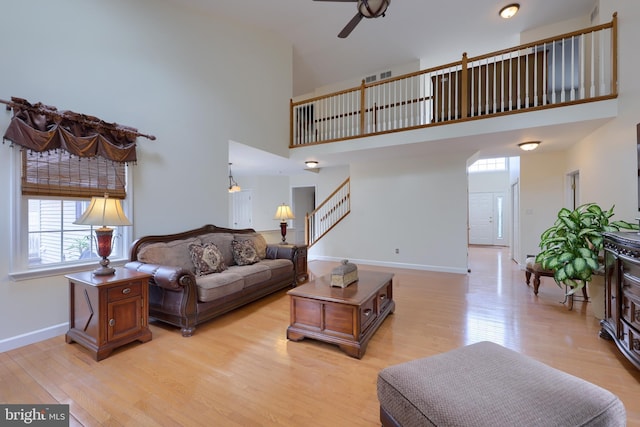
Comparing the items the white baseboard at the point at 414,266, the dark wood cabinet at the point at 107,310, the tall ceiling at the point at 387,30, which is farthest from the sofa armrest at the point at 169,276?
the white baseboard at the point at 414,266

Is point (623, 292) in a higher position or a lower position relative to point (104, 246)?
lower

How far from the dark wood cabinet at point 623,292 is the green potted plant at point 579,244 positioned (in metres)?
0.38

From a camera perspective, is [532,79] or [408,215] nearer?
[532,79]

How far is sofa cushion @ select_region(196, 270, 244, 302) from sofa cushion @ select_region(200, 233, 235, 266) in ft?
1.99

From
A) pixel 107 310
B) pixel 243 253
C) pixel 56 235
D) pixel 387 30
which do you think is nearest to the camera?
pixel 107 310

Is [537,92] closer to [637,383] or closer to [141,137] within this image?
[637,383]

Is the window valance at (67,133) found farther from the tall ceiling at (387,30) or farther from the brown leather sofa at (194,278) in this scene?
the tall ceiling at (387,30)

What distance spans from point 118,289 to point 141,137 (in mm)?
1869

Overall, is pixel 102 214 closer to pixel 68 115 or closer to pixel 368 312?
pixel 68 115

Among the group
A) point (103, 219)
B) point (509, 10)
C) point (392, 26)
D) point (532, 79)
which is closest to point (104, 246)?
point (103, 219)

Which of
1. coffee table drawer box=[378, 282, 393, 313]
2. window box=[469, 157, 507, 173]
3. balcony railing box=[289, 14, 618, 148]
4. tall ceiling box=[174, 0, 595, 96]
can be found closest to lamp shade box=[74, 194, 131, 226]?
coffee table drawer box=[378, 282, 393, 313]

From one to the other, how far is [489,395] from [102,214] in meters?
2.92

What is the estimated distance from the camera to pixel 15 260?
8.00 feet

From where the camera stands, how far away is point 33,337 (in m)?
2.53
